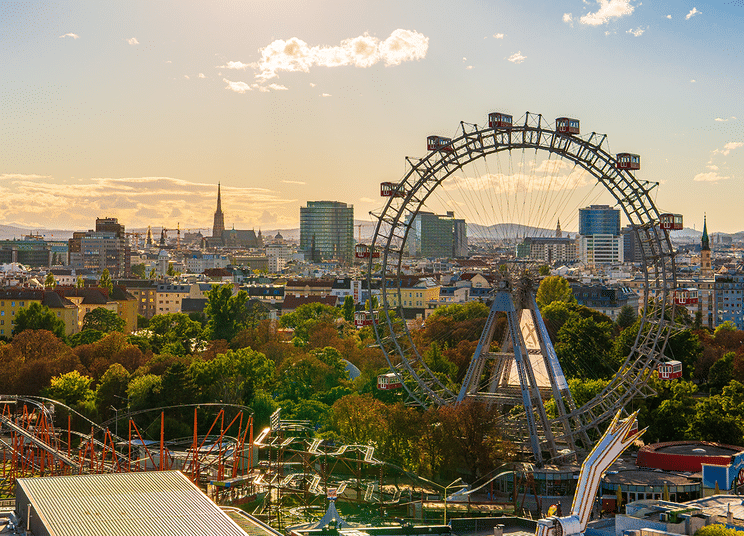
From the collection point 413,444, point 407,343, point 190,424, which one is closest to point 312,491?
point 413,444

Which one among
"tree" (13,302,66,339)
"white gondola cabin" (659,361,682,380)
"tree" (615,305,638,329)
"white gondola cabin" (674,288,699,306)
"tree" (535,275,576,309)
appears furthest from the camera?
"tree" (535,275,576,309)

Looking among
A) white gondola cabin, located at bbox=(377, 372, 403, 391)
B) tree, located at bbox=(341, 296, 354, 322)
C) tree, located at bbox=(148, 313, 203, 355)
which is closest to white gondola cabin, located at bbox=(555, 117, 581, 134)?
white gondola cabin, located at bbox=(377, 372, 403, 391)

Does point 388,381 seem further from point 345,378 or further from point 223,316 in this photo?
point 223,316

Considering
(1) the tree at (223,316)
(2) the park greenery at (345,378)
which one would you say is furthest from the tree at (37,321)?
(1) the tree at (223,316)

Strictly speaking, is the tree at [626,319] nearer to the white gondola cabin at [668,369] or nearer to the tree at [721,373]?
the tree at [721,373]

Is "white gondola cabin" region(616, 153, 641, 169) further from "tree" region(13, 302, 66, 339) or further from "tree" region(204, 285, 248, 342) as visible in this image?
"tree" region(13, 302, 66, 339)

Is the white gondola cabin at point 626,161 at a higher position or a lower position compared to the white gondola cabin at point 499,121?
lower
